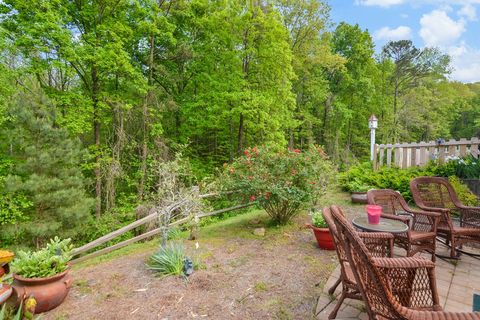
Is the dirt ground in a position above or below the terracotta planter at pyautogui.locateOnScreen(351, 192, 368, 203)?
below

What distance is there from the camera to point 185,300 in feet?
8.75

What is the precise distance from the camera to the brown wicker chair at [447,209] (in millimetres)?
3188

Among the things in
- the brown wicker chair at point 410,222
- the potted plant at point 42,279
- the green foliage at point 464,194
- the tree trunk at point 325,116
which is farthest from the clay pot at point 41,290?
the tree trunk at point 325,116

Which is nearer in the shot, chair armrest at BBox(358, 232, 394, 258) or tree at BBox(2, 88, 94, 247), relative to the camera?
chair armrest at BBox(358, 232, 394, 258)

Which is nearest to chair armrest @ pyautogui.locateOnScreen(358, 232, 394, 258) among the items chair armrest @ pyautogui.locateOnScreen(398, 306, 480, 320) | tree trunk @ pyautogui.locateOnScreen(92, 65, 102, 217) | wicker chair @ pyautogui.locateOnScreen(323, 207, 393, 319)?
wicker chair @ pyautogui.locateOnScreen(323, 207, 393, 319)

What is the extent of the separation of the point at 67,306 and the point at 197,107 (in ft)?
29.0

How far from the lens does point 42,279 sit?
2600mm

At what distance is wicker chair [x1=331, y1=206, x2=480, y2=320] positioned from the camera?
144 centimetres

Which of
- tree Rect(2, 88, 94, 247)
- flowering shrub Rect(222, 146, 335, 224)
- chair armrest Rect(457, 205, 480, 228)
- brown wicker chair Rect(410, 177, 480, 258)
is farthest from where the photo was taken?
tree Rect(2, 88, 94, 247)

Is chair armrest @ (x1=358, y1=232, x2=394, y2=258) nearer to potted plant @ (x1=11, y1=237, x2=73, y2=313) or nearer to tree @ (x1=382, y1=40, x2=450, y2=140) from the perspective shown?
potted plant @ (x1=11, y1=237, x2=73, y2=313)

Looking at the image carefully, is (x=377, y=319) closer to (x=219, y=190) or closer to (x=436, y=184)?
(x=436, y=184)

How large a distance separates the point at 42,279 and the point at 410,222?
13.4 ft

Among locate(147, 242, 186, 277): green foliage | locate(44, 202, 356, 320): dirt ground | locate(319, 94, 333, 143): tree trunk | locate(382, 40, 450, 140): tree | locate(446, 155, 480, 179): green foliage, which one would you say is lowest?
locate(44, 202, 356, 320): dirt ground

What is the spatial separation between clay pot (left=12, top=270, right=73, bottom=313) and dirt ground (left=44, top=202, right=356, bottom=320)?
0.09 m
